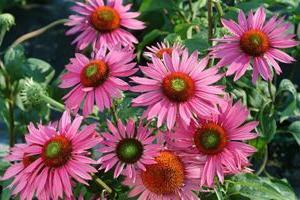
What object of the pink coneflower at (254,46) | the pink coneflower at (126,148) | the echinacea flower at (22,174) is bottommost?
the echinacea flower at (22,174)

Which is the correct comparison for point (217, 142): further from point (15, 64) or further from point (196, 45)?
point (15, 64)

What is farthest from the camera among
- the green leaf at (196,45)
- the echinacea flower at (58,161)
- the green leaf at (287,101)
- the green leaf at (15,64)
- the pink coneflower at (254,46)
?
the green leaf at (15,64)

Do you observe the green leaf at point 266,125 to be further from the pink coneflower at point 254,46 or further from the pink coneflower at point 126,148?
the pink coneflower at point 126,148

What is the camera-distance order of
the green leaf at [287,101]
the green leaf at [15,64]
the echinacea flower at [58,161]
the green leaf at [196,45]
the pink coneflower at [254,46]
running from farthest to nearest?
the green leaf at [15,64] < the green leaf at [287,101] < the green leaf at [196,45] < the pink coneflower at [254,46] < the echinacea flower at [58,161]

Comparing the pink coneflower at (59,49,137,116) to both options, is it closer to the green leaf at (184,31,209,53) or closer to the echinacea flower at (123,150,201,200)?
the echinacea flower at (123,150,201,200)

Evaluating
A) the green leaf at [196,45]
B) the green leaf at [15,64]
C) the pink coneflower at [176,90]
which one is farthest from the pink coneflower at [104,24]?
the pink coneflower at [176,90]

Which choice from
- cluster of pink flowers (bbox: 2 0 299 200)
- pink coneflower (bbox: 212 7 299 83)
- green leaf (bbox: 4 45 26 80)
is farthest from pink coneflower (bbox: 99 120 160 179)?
green leaf (bbox: 4 45 26 80)
